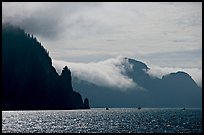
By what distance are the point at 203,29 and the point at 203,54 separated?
192 cm

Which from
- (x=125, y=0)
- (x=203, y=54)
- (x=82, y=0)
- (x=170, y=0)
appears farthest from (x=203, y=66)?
(x=82, y=0)

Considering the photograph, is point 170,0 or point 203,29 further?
point 203,29

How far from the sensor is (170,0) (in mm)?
→ 23250

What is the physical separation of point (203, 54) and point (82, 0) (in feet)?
26.7

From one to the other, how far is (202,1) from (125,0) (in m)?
4.87

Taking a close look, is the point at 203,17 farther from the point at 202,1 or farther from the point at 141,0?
the point at 141,0

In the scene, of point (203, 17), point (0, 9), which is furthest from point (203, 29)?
point (0, 9)

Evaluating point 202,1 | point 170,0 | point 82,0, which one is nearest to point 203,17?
point 202,1

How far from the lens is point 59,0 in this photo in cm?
2395

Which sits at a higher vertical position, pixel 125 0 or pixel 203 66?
pixel 125 0

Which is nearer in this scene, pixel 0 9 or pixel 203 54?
pixel 203 54

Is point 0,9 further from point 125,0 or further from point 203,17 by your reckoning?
point 203,17

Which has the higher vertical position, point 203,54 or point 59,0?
point 59,0

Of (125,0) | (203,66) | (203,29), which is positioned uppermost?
(125,0)
